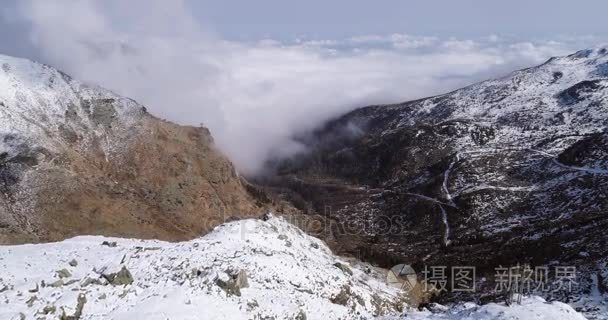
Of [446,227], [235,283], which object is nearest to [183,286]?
[235,283]

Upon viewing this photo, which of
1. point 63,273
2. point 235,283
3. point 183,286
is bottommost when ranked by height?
point 235,283

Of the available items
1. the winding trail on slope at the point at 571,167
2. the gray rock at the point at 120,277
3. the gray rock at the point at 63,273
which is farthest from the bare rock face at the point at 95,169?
the winding trail on slope at the point at 571,167

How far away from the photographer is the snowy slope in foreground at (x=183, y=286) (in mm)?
25656

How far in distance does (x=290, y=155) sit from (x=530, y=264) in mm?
135663

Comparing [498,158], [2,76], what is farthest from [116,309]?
[498,158]

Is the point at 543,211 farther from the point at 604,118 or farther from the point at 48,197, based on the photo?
the point at 48,197

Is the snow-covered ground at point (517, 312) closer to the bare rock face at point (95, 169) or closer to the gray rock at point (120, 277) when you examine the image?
the gray rock at point (120, 277)

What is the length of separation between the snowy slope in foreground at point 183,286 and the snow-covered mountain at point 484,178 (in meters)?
24.9

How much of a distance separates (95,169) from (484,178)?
7272 centimetres

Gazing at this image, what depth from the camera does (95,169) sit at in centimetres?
6906

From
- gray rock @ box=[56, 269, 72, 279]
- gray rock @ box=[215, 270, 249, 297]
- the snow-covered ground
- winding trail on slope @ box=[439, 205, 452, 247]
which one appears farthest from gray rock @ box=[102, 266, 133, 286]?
winding trail on slope @ box=[439, 205, 452, 247]

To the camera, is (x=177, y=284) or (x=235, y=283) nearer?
(x=177, y=284)

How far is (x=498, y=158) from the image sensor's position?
11306 centimetres

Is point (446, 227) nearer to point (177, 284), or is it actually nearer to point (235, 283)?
point (235, 283)
